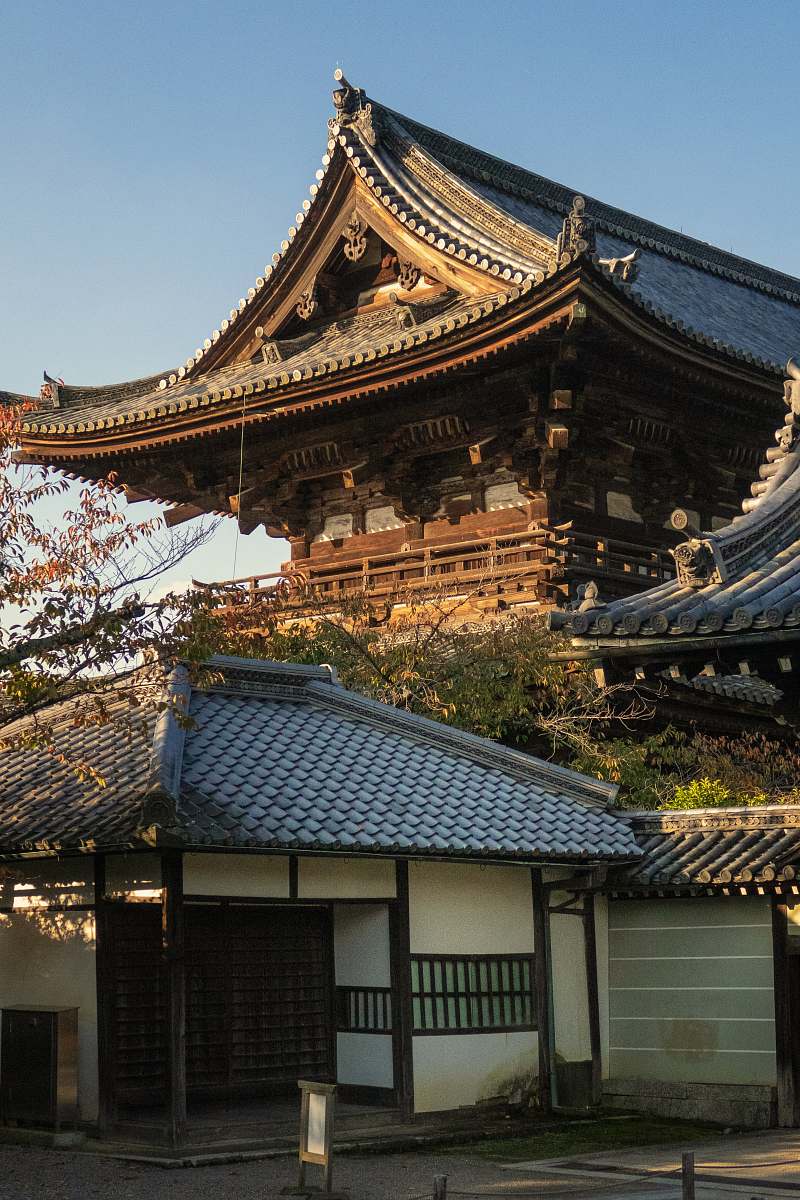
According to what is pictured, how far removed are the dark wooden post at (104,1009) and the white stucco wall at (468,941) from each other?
2946 millimetres

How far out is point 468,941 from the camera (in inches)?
631

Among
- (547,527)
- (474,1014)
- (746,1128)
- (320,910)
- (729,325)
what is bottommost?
(746,1128)

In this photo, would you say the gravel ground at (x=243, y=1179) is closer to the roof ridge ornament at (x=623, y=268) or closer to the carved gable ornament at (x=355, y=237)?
the roof ridge ornament at (x=623, y=268)

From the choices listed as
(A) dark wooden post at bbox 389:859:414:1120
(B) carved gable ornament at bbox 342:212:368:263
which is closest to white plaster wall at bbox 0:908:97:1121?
(A) dark wooden post at bbox 389:859:414:1120

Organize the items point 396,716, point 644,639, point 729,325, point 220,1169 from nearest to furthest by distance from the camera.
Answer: point 644,639
point 220,1169
point 396,716
point 729,325

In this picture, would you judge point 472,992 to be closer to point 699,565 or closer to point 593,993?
point 593,993

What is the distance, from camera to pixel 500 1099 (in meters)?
15.9

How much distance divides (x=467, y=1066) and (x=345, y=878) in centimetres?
227

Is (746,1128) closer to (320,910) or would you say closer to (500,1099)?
(500,1099)

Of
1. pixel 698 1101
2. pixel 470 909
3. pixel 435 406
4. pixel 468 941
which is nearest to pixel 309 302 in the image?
pixel 435 406

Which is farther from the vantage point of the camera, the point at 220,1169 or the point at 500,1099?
the point at 500,1099

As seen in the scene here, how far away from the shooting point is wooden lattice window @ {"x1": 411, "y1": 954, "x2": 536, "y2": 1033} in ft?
50.9

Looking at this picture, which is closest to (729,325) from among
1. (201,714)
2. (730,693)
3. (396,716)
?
(396,716)

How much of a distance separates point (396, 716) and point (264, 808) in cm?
377
